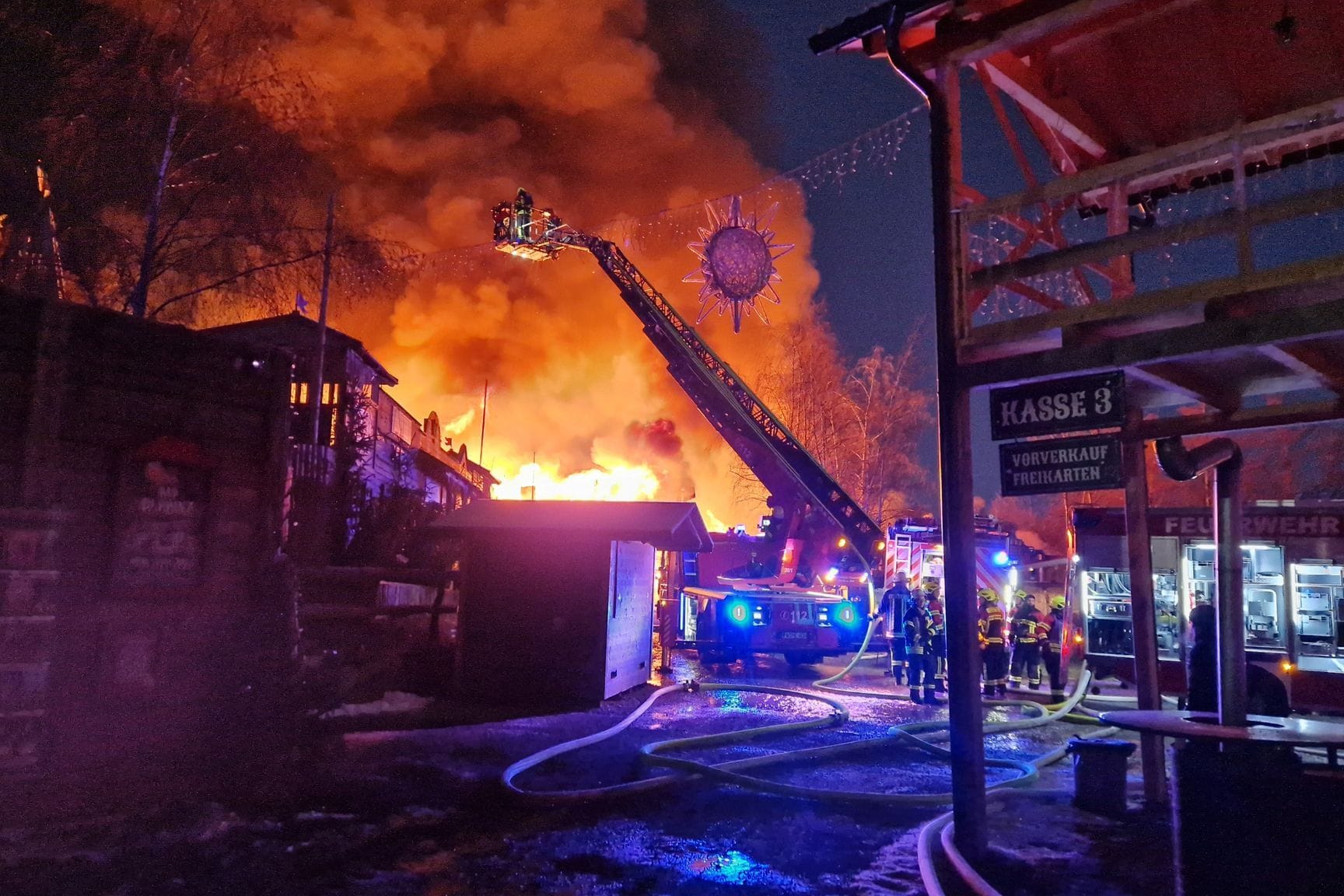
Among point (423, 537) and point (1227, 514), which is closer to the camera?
point (1227, 514)

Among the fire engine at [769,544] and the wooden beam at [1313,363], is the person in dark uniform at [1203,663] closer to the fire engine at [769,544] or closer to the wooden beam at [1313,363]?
the wooden beam at [1313,363]

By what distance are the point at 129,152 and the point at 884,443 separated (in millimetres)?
34508

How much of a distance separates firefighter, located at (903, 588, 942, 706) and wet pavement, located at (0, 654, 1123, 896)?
3.61 meters

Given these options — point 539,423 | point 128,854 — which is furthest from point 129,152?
point 539,423

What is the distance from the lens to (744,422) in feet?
61.9

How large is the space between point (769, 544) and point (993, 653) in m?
6.65

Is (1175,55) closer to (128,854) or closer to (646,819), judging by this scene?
(646,819)

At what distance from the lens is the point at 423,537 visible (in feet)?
43.5

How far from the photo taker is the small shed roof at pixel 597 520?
1239cm

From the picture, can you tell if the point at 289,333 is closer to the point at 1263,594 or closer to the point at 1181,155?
the point at 1181,155

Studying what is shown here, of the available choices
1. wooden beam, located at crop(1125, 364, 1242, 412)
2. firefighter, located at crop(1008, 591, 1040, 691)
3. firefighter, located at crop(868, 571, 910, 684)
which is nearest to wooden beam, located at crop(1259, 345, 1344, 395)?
wooden beam, located at crop(1125, 364, 1242, 412)

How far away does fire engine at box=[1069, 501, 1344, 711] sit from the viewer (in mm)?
12094

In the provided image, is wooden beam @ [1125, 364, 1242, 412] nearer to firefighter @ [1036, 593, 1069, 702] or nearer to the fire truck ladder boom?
firefighter @ [1036, 593, 1069, 702]

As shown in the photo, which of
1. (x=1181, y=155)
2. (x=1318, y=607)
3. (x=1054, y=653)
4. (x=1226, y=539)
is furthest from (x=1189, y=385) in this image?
(x=1054, y=653)
